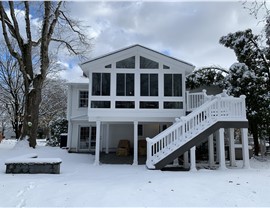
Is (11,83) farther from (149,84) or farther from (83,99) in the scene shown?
(149,84)

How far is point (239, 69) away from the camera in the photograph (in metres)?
14.2

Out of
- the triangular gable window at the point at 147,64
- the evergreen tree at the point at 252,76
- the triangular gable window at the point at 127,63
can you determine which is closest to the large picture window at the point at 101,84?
the triangular gable window at the point at 127,63

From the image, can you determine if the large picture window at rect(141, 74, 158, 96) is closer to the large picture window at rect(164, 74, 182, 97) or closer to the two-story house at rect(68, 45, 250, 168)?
the two-story house at rect(68, 45, 250, 168)

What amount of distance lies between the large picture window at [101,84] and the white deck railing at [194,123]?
3.48 m

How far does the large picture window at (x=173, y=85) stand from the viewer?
39.4 feet

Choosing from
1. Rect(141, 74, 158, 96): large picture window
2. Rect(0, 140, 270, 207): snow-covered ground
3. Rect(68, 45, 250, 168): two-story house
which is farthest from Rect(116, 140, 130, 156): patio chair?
Rect(0, 140, 270, 207): snow-covered ground

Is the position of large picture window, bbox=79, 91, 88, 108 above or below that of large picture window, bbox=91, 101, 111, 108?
above

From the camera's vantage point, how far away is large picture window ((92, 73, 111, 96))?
1177cm

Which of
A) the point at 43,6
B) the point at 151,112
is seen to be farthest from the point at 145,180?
the point at 43,6

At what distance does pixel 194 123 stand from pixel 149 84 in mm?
3053

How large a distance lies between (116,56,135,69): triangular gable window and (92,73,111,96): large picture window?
719mm

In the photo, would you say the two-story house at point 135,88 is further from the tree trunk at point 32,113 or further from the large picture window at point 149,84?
the tree trunk at point 32,113

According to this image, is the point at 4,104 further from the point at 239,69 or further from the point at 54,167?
the point at 239,69

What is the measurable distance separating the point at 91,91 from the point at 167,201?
7.50 m
